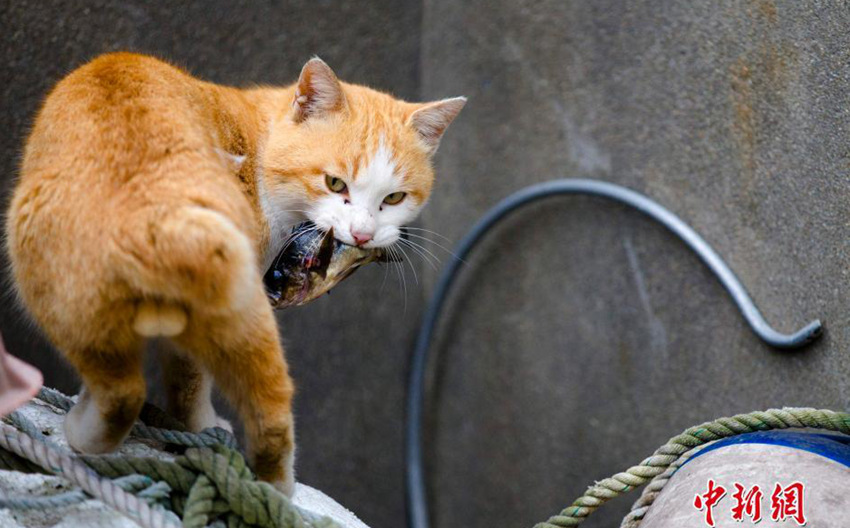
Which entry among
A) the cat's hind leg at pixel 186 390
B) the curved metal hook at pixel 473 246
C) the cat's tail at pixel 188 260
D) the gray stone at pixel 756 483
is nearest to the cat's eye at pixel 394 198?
the cat's hind leg at pixel 186 390

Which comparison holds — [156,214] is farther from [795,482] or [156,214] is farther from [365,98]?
[795,482]

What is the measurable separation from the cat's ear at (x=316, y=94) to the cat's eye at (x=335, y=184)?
0.42 ft

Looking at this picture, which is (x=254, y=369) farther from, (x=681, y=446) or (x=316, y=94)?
(x=681, y=446)

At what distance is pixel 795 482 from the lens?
1.18 meters

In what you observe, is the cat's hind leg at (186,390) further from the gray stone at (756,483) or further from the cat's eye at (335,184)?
the gray stone at (756,483)

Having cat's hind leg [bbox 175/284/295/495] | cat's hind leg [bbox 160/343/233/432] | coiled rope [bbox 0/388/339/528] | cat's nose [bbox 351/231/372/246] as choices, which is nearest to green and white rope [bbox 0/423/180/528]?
coiled rope [bbox 0/388/339/528]

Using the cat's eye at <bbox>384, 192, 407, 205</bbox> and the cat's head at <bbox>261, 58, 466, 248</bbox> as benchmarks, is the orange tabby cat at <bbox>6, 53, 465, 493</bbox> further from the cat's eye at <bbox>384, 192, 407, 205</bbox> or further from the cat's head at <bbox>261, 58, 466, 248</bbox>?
the cat's eye at <bbox>384, 192, 407, 205</bbox>

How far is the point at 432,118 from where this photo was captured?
1566 millimetres

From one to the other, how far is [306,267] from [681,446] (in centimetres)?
68

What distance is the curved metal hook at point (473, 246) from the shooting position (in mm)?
1725

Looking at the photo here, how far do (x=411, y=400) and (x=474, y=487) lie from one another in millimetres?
404

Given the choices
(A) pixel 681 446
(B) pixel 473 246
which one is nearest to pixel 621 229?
(B) pixel 473 246

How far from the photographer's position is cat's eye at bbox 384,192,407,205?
1489mm

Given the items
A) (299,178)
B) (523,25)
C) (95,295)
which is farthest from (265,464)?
(523,25)
